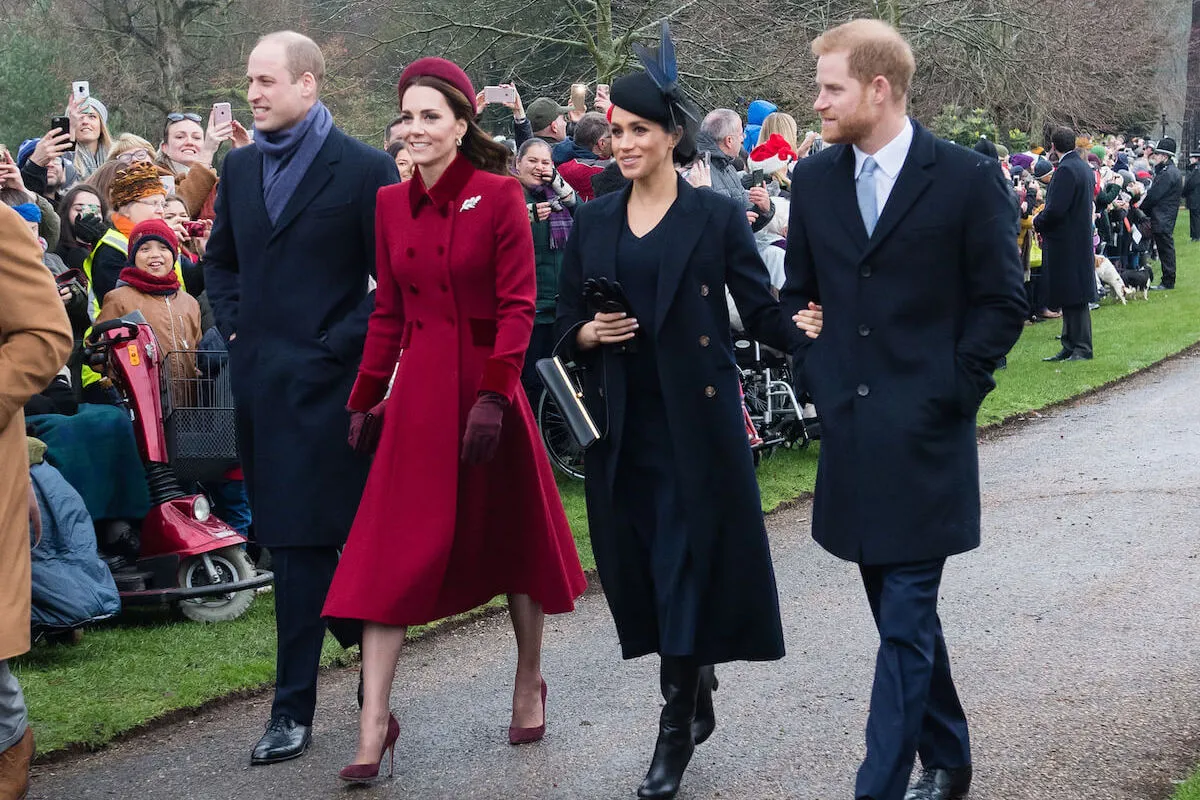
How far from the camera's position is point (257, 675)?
6.11m

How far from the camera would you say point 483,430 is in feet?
15.6

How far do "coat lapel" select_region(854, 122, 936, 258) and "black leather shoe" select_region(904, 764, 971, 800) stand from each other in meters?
1.50

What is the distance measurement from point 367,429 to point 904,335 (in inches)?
67.6

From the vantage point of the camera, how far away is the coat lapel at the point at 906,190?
4.29m

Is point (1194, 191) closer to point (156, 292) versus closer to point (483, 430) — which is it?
point (156, 292)

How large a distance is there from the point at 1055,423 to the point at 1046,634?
6245 millimetres

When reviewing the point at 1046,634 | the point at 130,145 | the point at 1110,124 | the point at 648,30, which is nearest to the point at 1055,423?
the point at 1046,634

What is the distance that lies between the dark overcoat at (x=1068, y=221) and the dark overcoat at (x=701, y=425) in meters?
12.6

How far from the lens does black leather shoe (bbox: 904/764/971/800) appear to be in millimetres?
4523

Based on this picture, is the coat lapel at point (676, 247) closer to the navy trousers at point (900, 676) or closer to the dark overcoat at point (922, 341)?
the dark overcoat at point (922, 341)

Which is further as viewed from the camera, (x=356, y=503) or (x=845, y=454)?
(x=356, y=503)

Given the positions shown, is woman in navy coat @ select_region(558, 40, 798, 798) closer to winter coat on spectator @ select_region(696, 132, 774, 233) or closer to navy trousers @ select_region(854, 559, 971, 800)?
navy trousers @ select_region(854, 559, 971, 800)

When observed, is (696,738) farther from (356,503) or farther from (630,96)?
(630,96)

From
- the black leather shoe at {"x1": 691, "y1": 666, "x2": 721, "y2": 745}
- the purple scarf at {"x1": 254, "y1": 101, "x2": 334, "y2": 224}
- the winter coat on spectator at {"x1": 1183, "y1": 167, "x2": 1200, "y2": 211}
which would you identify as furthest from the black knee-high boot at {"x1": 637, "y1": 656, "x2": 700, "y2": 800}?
the winter coat on spectator at {"x1": 1183, "y1": 167, "x2": 1200, "y2": 211}
